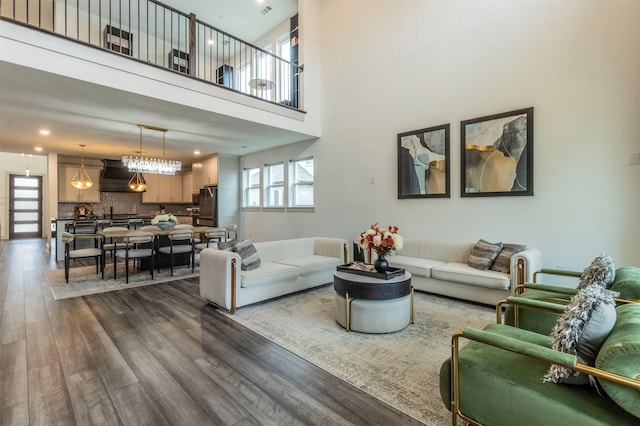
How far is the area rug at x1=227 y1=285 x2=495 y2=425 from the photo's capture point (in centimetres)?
208

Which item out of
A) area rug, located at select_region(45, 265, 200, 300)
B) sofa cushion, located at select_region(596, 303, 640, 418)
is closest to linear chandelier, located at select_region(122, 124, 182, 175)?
area rug, located at select_region(45, 265, 200, 300)

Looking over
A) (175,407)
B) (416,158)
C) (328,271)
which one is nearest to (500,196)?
(416,158)

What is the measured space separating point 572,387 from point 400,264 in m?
3.35

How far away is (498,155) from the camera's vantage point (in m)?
4.35

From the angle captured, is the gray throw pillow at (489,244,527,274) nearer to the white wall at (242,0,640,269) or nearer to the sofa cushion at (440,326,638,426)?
the white wall at (242,0,640,269)

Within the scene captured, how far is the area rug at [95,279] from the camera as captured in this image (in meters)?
4.56

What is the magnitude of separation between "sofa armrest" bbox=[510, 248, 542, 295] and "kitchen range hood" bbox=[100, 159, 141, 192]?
10.2 meters

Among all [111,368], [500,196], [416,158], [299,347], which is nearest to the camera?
[111,368]

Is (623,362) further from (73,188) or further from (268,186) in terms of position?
(73,188)

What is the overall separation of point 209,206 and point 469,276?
24.3ft

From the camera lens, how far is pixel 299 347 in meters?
2.77

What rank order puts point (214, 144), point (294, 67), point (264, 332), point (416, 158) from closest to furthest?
point (264, 332)
point (416, 158)
point (294, 67)
point (214, 144)

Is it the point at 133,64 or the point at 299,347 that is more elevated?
the point at 133,64

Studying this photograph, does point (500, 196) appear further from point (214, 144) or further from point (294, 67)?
point (214, 144)
